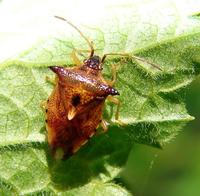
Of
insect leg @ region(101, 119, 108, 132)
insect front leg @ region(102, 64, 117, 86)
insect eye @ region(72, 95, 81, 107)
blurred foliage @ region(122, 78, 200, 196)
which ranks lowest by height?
blurred foliage @ region(122, 78, 200, 196)

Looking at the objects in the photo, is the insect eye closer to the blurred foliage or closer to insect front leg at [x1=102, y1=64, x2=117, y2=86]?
insect front leg at [x1=102, y1=64, x2=117, y2=86]

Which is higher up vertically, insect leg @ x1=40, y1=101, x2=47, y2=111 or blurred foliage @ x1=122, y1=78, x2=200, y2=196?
insect leg @ x1=40, y1=101, x2=47, y2=111

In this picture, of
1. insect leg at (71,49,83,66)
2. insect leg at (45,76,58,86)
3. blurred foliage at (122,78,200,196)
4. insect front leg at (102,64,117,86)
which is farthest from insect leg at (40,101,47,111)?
blurred foliage at (122,78,200,196)

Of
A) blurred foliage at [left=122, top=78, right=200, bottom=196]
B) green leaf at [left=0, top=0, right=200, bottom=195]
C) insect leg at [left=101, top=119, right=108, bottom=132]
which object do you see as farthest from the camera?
blurred foliage at [left=122, top=78, right=200, bottom=196]

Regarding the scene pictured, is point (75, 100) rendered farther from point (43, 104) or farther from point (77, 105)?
point (43, 104)

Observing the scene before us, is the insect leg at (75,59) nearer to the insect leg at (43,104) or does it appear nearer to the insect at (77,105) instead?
the insect at (77,105)

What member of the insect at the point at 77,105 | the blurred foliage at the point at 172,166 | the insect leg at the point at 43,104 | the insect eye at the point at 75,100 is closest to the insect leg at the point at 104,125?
the insect at the point at 77,105

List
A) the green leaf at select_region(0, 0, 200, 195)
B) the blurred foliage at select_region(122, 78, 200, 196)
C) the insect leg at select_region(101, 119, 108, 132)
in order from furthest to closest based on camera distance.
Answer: the blurred foliage at select_region(122, 78, 200, 196) < the insect leg at select_region(101, 119, 108, 132) < the green leaf at select_region(0, 0, 200, 195)
